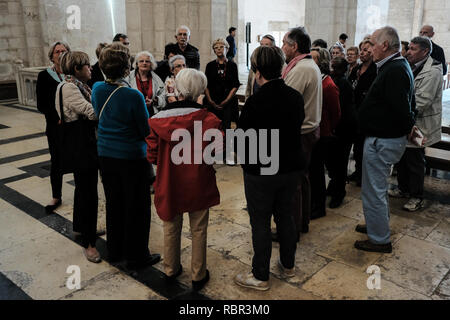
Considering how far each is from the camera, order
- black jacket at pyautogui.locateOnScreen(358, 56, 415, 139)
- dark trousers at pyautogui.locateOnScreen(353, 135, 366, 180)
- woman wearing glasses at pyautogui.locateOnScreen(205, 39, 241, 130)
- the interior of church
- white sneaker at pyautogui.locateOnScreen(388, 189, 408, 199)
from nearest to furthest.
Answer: the interior of church → black jacket at pyautogui.locateOnScreen(358, 56, 415, 139) → white sneaker at pyautogui.locateOnScreen(388, 189, 408, 199) → dark trousers at pyautogui.locateOnScreen(353, 135, 366, 180) → woman wearing glasses at pyautogui.locateOnScreen(205, 39, 241, 130)

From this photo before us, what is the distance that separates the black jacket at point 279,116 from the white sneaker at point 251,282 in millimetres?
799

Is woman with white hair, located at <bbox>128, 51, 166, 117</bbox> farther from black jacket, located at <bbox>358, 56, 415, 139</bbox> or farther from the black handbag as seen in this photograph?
black jacket, located at <bbox>358, 56, 415, 139</bbox>

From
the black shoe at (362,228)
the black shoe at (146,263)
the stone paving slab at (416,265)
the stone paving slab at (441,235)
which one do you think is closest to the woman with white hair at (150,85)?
the black shoe at (146,263)

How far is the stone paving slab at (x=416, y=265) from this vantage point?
2.99 metres

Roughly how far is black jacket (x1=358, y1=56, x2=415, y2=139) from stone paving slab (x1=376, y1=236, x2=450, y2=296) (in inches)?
39.7

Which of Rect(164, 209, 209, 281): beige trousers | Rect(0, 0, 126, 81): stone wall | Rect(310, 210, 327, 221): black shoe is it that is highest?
Rect(0, 0, 126, 81): stone wall

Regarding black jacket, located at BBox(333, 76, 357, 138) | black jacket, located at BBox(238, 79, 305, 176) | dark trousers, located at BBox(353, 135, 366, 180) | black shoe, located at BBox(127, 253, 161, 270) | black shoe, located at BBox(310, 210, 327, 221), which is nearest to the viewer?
black jacket, located at BBox(238, 79, 305, 176)

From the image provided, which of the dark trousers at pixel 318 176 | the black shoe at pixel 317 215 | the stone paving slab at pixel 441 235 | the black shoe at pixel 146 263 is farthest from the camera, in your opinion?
the black shoe at pixel 317 215

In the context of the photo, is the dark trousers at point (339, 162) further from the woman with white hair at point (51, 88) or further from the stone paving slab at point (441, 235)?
the woman with white hair at point (51, 88)

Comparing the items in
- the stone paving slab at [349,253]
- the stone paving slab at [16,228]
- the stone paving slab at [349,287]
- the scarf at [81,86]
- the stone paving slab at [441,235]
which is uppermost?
the scarf at [81,86]

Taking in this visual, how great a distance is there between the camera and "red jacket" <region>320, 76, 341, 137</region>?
3758 millimetres

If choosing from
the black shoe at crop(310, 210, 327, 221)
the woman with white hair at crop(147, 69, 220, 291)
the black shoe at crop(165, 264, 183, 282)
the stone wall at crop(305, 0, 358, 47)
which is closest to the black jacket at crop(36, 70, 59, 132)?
the woman with white hair at crop(147, 69, 220, 291)

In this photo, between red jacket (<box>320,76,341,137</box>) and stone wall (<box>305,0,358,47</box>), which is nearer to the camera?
red jacket (<box>320,76,341,137</box>)
